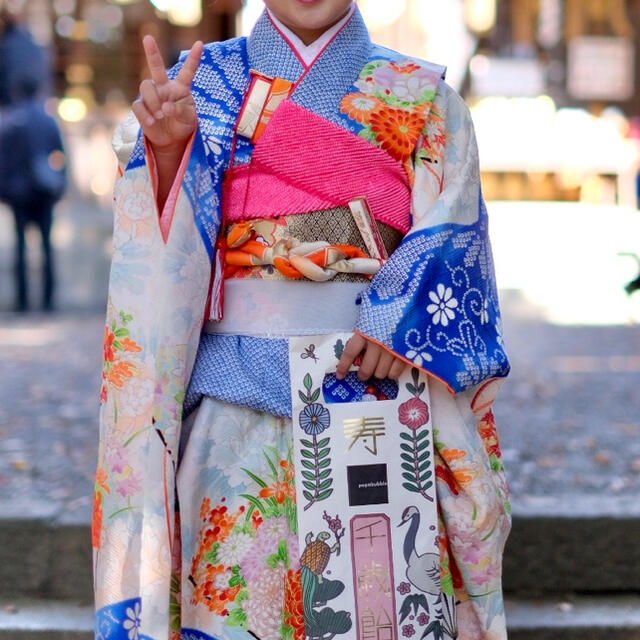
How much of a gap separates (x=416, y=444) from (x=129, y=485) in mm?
531

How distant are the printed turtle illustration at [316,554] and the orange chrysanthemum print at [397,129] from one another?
72cm

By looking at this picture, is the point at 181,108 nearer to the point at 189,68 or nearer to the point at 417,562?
the point at 189,68

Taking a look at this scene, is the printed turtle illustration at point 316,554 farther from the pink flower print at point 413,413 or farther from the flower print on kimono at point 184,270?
the flower print on kimono at point 184,270

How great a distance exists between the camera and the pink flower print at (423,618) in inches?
75.3

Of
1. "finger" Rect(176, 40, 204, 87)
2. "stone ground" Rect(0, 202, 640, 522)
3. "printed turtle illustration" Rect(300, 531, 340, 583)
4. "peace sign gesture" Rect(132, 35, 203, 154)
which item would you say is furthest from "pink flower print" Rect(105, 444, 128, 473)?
"stone ground" Rect(0, 202, 640, 522)

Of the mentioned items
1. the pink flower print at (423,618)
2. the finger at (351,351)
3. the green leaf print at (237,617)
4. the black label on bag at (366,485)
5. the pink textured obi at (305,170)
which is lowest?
the pink flower print at (423,618)

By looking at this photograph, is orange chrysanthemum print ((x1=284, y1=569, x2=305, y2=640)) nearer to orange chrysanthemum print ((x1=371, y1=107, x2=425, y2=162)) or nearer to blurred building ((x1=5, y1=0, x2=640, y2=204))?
orange chrysanthemum print ((x1=371, y1=107, x2=425, y2=162))

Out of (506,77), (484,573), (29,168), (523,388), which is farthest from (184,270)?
(506,77)

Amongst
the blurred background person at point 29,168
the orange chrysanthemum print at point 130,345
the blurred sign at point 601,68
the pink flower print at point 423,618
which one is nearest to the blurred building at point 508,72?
the blurred sign at point 601,68

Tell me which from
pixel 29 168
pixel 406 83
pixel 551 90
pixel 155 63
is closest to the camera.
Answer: pixel 155 63

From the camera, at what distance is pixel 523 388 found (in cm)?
517

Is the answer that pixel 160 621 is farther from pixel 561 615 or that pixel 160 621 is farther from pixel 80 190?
pixel 80 190

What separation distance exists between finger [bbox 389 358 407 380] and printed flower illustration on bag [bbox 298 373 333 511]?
139mm

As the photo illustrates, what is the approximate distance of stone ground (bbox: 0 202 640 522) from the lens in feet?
11.3
